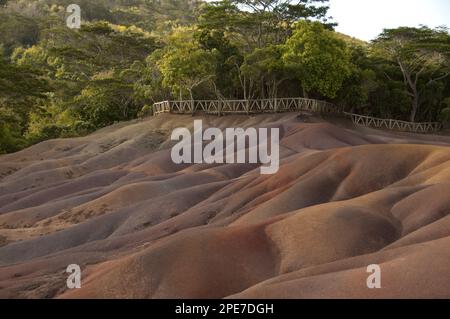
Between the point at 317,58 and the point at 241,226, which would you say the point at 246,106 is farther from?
the point at 241,226

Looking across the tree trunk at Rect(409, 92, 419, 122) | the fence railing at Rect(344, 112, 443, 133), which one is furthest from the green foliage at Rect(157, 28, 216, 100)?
the tree trunk at Rect(409, 92, 419, 122)

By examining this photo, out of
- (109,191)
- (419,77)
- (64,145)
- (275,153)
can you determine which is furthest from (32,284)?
(419,77)

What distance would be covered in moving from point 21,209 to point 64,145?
16.7 meters

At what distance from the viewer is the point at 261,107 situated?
162 ft

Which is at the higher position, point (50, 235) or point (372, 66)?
point (372, 66)

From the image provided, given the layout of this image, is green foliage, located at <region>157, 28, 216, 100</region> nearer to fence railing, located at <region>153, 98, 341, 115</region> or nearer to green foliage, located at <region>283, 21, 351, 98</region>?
fence railing, located at <region>153, 98, 341, 115</region>

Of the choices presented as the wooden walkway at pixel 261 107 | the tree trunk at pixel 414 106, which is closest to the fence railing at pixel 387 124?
the wooden walkway at pixel 261 107

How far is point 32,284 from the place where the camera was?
17.5 m

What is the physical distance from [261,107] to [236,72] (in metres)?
4.34

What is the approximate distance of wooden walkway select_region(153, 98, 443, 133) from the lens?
48688 mm

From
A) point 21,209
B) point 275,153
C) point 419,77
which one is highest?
point 419,77

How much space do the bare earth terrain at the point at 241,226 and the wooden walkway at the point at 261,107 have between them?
30.3 feet

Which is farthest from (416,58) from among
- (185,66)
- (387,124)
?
(185,66)
